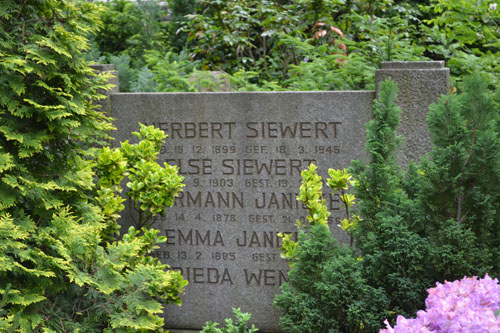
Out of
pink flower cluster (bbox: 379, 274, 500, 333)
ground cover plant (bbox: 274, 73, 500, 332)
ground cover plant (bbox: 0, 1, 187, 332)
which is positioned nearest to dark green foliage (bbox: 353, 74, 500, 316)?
ground cover plant (bbox: 274, 73, 500, 332)

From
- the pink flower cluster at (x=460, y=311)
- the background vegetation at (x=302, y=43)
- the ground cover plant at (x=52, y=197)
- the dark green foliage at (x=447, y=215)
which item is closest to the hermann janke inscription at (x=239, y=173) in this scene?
the background vegetation at (x=302, y=43)

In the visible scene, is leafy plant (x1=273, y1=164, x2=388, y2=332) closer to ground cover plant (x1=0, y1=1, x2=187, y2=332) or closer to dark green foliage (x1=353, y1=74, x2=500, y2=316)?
dark green foliage (x1=353, y1=74, x2=500, y2=316)

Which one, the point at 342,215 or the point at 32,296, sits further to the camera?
the point at 342,215

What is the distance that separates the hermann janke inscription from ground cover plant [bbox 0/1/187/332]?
1.09 metres

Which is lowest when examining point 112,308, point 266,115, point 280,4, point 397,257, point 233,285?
point 233,285

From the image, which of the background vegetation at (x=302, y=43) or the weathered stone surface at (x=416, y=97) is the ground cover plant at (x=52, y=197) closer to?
the background vegetation at (x=302, y=43)

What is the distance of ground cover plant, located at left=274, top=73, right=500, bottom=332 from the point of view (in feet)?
9.41

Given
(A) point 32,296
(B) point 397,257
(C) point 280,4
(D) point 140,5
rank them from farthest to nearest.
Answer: (D) point 140,5 → (C) point 280,4 → (A) point 32,296 → (B) point 397,257

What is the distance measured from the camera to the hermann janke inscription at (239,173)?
4.86m

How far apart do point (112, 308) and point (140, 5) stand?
814 centimetres

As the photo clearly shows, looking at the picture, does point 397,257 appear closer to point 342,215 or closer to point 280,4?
point 342,215

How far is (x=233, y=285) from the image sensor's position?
505 centimetres

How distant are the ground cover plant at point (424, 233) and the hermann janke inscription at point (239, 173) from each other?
168 centimetres

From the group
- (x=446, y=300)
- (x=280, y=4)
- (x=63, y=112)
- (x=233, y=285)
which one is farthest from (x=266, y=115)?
(x=280, y=4)
